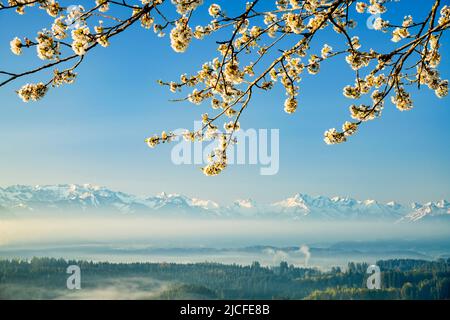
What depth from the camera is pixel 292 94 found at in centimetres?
586

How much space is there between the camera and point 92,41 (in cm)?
388

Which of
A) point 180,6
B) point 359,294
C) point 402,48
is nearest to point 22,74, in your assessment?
point 180,6

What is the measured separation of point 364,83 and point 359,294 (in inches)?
7533

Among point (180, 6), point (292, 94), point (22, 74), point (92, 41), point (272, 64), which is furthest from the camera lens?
point (292, 94)

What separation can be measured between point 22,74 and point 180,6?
1.85 metres

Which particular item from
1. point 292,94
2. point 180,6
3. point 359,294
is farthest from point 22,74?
point 359,294

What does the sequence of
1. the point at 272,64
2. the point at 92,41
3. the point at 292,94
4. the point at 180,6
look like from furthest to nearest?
1. the point at 292,94
2. the point at 272,64
3. the point at 180,6
4. the point at 92,41
